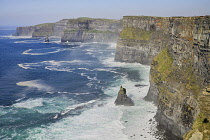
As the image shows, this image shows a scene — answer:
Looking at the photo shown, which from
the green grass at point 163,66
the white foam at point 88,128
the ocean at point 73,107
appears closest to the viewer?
the white foam at point 88,128

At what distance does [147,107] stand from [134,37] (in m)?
64.8

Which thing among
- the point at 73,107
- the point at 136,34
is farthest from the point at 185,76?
the point at 136,34

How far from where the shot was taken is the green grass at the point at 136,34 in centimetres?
11680

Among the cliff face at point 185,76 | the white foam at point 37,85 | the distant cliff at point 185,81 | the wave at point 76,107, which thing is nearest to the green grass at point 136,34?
the white foam at point 37,85

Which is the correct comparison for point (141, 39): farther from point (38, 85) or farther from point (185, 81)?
point (185, 81)

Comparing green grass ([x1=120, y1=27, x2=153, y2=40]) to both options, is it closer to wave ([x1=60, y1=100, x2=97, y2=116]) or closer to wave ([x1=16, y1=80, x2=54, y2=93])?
wave ([x1=16, y1=80, x2=54, y2=93])

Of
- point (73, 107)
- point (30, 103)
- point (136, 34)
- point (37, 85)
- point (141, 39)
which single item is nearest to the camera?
point (73, 107)

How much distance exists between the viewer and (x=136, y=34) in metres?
121

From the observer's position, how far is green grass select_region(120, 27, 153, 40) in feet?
383

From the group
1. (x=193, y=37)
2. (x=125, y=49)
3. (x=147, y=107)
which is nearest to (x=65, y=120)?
(x=147, y=107)

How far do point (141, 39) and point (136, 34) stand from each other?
681cm

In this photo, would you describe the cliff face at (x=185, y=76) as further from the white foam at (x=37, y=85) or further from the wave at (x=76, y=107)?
the white foam at (x=37, y=85)

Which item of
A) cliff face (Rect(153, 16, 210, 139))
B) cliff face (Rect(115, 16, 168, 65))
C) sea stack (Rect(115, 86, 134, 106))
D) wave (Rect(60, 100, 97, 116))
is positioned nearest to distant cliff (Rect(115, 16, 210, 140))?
cliff face (Rect(153, 16, 210, 139))

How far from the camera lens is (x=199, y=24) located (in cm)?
3981
